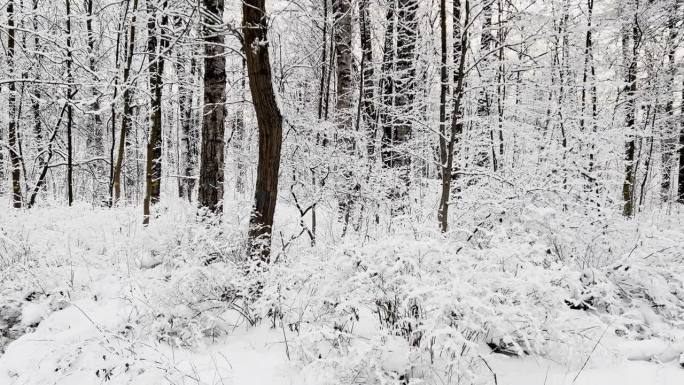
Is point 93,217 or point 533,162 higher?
point 533,162

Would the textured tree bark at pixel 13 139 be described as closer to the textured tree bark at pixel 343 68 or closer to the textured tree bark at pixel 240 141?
the textured tree bark at pixel 240 141

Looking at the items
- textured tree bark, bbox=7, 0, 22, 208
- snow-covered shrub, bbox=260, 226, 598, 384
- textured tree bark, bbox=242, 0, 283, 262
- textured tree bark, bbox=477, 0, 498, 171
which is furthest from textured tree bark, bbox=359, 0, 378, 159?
textured tree bark, bbox=7, 0, 22, 208

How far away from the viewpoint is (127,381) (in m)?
2.69

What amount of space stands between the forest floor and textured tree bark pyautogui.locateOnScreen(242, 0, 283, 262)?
10.7 inches

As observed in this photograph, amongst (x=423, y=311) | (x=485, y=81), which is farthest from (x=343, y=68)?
(x=423, y=311)

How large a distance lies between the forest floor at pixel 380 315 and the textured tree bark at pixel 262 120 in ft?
0.89

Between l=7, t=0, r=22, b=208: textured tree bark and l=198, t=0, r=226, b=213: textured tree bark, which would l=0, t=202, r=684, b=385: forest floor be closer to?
l=198, t=0, r=226, b=213: textured tree bark

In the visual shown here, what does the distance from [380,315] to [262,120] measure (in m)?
2.30

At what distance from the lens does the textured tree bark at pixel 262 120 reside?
154 inches

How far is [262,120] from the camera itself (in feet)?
13.4

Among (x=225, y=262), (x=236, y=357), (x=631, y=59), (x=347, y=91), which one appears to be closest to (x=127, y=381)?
(x=236, y=357)

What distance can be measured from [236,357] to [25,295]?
262 cm

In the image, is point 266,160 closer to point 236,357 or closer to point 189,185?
point 236,357

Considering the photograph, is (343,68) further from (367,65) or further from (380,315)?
(380,315)
